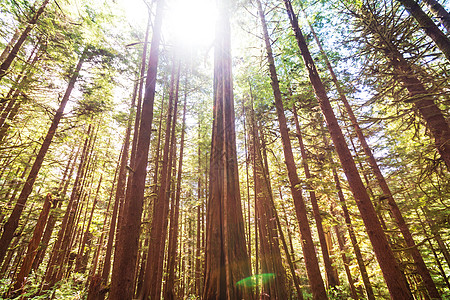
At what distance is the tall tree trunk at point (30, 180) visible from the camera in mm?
8078

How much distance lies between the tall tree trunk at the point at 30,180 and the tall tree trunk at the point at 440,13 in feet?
46.9

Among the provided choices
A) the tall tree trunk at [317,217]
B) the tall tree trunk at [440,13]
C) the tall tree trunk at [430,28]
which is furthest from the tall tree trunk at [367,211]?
the tall tree trunk at [440,13]

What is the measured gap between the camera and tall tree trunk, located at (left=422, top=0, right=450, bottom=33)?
4.74 metres

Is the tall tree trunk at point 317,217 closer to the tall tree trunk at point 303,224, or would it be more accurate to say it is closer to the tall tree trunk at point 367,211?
the tall tree trunk at point 303,224

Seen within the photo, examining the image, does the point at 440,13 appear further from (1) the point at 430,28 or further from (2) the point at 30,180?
(2) the point at 30,180

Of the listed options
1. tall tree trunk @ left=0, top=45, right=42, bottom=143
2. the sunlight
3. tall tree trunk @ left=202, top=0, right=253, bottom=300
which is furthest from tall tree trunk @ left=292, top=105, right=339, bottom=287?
tall tree trunk @ left=0, top=45, right=42, bottom=143

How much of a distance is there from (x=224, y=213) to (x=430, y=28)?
7.56 meters

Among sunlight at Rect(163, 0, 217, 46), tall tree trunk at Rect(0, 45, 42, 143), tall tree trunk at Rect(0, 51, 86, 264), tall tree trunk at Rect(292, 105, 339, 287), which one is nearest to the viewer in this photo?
sunlight at Rect(163, 0, 217, 46)

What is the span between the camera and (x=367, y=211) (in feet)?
16.8

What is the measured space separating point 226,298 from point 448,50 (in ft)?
25.7

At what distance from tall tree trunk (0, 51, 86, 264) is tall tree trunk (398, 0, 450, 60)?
14088 millimetres

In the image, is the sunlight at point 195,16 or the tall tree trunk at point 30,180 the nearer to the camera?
the sunlight at point 195,16

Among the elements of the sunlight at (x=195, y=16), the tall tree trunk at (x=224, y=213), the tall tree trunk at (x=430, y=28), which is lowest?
the tall tree trunk at (x=224, y=213)

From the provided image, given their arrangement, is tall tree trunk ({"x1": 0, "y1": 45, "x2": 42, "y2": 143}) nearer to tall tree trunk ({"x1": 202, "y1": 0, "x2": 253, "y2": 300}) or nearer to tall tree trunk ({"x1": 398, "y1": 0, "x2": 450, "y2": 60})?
tall tree trunk ({"x1": 202, "y1": 0, "x2": 253, "y2": 300})
